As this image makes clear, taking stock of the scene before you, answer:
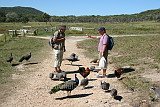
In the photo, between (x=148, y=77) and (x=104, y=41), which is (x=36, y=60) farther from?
(x=148, y=77)

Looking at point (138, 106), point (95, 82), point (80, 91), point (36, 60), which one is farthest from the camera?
point (36, 60)

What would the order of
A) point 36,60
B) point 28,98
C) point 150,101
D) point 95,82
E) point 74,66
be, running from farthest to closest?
point 36,60, point 74,66, point 95,82, point 28,98, point 150,101

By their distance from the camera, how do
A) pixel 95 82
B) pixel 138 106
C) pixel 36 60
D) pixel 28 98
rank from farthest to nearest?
pixel 36 60 → pixel 95 82 → pixel 28 98 → pixel 138 106

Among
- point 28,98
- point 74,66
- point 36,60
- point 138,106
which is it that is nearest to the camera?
point 138,106

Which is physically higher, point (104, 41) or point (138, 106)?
point (104, 41)

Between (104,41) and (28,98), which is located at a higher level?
(104,41)

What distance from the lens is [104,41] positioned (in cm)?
897

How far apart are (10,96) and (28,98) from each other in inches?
27.3

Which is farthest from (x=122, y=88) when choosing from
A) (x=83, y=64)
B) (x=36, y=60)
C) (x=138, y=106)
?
(x=36, y=60)

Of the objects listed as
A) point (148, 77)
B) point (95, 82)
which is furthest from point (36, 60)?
point (148, 77)

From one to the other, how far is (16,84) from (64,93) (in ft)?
7.66

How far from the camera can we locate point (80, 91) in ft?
25.9

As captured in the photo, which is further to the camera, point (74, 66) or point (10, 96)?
point (74, 66)

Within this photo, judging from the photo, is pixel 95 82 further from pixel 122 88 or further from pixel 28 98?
pixel 28 98
